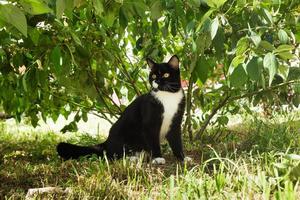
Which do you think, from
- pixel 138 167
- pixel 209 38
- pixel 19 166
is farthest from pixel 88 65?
pixel 209 38

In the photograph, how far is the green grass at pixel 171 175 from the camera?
2447 millimetres

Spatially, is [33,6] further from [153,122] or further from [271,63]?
[153,122]

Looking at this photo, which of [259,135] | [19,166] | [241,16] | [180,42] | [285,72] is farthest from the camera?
[180,42]

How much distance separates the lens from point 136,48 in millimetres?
4543

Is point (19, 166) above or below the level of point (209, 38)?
below

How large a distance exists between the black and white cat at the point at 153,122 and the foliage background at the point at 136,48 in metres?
0.27

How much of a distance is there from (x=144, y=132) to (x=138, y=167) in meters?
0.83

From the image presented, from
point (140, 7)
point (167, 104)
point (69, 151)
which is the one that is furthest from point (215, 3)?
point (69, 151)

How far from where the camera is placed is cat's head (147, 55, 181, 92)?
405 cm

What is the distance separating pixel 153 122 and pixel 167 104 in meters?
0.19

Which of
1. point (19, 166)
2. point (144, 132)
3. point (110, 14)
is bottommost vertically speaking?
point (19, 166)

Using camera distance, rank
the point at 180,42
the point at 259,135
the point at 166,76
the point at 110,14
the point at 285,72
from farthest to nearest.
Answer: the point at 180,42 < the point at 259,135 < the point at 166,76 < the point at 110,14 < the point at 285,72

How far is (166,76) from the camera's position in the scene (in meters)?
4.08

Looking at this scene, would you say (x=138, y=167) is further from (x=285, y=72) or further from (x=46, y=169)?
(x=285, y=72)
